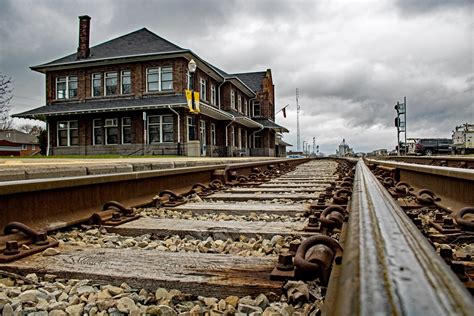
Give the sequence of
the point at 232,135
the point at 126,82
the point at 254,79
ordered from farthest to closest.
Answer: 1. the point at 254,79
2. the point at 232,135
3. the point at 126,82

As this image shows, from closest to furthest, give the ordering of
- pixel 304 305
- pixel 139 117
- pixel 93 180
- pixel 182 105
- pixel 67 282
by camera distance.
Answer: pixel 304 305
pixel 67 282
pixel 93 180
pixel 182 105
pixel 139 117

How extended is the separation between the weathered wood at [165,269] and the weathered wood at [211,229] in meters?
0.54

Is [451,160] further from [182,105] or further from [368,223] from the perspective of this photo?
[182,105]

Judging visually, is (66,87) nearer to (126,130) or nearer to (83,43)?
(83,43)

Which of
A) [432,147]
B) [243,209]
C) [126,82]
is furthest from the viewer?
[432,147]

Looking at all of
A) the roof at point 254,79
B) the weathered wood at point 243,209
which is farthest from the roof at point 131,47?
the weathered wood at point 243,209

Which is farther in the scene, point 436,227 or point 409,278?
point 436,227

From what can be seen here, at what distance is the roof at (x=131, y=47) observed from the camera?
26141mm

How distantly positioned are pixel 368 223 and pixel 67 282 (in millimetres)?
1218

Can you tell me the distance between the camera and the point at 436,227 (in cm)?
246

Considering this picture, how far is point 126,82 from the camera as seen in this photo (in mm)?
26719

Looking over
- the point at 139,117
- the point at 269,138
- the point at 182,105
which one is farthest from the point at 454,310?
the point at 269,138

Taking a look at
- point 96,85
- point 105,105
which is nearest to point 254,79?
point 96,85

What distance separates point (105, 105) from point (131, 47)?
4.92 m
